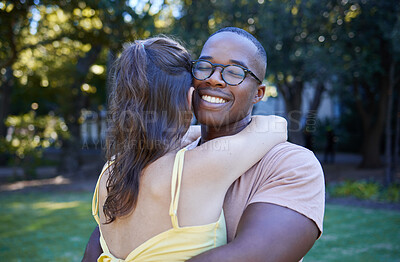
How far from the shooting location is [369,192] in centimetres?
1030

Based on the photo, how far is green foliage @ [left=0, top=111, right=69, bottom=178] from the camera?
46.1ft

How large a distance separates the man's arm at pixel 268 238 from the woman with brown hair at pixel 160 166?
0.44ft

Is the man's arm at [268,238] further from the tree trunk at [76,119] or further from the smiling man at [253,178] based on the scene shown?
the tree trunk at [76,119]

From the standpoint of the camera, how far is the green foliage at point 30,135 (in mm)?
14051

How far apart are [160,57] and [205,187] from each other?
61cm

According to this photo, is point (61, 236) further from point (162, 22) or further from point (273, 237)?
point (162, 22)

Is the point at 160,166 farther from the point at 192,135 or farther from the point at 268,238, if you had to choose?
the point at 192,135

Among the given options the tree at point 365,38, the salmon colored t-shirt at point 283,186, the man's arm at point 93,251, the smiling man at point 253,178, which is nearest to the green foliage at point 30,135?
the tree at point 365,38

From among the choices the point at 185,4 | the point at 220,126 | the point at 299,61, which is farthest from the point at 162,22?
the point at 220,126

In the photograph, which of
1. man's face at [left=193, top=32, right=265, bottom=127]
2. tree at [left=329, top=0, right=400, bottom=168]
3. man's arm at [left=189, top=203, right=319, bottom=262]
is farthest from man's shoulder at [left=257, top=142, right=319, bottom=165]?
tree at [left=329, top=0, right=400, bottom=168]

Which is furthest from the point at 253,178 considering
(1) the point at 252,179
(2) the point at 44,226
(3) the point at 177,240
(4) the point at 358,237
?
(2) the point at 44,226

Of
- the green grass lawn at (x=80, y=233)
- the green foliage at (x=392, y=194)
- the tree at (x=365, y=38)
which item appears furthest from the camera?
the tree at (x=365, y=38)

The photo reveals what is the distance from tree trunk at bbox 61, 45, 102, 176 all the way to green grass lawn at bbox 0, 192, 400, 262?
19.6 ft

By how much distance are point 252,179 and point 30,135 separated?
1403cm
